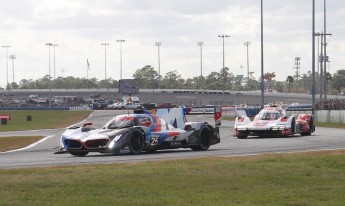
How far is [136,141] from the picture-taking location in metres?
24.2

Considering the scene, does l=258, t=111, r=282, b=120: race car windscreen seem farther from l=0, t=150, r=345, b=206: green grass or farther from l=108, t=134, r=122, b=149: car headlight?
l=0, t=150, r=345, b=206: green grass

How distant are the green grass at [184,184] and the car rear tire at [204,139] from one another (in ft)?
28.4

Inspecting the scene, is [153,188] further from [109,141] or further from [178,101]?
[178,101]

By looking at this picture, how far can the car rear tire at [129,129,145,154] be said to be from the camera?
23.9 metres

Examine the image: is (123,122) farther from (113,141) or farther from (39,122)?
(39,122)

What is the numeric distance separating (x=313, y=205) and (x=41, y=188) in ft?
14.9

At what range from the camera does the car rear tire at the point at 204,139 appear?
87.9 feet

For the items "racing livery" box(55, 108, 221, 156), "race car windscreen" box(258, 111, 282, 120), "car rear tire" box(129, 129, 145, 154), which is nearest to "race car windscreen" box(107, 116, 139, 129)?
"racing livery" box(55, 108, 221, 156)

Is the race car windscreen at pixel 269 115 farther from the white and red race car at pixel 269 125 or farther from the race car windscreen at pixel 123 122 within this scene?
the race car windscreen at pixel 123 122

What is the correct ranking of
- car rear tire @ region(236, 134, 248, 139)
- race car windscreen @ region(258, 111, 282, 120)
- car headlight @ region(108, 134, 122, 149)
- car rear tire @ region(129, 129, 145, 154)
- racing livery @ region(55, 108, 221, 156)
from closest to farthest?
car headlight @ region(108, 134, 122, 149), racing livery @ region(55, 108, 221, 156), car rear tire @ region(129, 129, 145, 154), car rear tire @ region(236, 134, 248, 139), race car windscreen @ region(258, 111, 282, 120)

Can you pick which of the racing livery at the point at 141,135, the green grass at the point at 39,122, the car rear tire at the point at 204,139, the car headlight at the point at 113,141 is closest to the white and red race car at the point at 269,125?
the racing livery at the point at 141,135

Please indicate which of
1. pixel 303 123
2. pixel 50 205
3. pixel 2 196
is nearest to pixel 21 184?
pixel 2 196

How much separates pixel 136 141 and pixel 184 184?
10.2 m

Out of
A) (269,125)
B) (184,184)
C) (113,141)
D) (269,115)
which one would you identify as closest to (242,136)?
(269,125)
